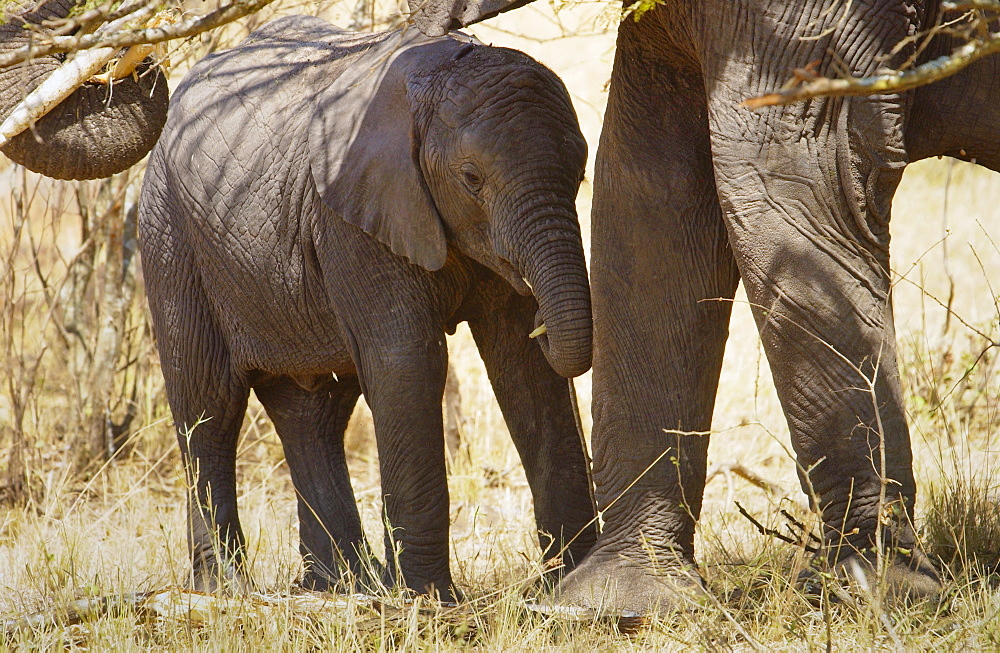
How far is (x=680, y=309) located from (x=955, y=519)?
3.99 feet

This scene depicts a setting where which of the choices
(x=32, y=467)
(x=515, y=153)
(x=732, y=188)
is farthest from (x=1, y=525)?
(x=732, y=188)

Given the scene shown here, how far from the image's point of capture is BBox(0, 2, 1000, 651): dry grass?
315cm

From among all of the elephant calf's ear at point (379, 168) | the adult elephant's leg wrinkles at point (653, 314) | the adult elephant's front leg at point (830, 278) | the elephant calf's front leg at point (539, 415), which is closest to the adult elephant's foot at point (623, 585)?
the adult elephant's leg wrinkles at point (653, 314)

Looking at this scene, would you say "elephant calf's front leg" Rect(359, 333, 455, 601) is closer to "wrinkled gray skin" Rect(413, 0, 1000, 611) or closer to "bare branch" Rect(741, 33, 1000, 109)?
"wrinkled gray skin" Rect(413, 0, 1000, 611)

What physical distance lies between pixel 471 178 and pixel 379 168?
368 millimetres

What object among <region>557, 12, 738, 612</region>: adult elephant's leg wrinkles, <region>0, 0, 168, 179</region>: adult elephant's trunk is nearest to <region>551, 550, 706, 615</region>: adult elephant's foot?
<region>557, 12, 738, 612</region>: adult elephant's leg wrinkles

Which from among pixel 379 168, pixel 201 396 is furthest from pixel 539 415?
pixel 201 396

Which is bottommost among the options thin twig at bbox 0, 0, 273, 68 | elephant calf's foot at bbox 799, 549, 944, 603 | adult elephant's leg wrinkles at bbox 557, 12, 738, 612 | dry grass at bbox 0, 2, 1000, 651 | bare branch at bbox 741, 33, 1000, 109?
dry grass at bbox 0, 2, 1000, 651

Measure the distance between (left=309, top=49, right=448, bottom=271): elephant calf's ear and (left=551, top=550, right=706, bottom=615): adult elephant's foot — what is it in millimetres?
1084

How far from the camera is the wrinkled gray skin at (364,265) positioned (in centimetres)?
371

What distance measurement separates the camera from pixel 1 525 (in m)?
5.30

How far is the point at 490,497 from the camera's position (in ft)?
19.8

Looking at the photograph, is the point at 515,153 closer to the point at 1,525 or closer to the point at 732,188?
the point at 732,188

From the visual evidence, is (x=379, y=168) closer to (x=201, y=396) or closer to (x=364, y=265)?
(x=364, y=265)
